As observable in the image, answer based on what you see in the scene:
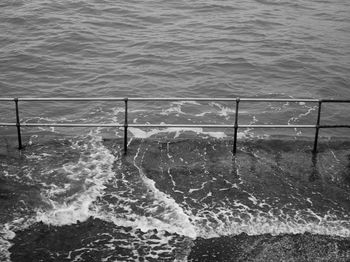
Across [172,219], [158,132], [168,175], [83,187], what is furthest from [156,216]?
[158,132]

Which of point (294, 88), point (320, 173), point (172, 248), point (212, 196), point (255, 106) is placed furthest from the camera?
point (294, 88)

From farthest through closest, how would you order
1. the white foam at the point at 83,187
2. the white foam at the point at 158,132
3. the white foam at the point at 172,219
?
1. the white foam at the point at 158,132
2. the white foam at the point at 83,187
3. the white foam at the point at 172,219

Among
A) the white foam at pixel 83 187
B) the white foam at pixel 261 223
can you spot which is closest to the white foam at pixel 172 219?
the white foam at pixel 261 223

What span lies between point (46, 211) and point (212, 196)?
2.71 meters

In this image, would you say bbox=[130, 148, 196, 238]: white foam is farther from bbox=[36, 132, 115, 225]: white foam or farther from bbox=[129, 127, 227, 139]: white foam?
bbox=[129, 127, 227, 139]: white foam

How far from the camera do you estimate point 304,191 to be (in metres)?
8.76

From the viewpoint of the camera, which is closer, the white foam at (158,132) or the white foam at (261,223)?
the white foam at (261,223)

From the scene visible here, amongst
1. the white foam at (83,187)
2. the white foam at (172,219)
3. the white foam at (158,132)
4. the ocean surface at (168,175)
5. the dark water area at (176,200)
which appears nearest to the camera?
the dark water area at (176,200)

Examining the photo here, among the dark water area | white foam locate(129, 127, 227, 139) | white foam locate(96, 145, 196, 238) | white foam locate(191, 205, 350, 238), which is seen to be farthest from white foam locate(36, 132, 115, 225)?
white foam locate(129, 127, 227, 139)

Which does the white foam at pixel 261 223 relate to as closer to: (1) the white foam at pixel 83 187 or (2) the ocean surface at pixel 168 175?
(2) the ocean surface at pixel 168 175

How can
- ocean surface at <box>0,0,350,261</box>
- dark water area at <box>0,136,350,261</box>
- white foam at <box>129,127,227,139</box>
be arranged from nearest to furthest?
1. dark water area at <box>0,136,350,261</box>
2. ocean surface at <box>0,0,350,261</box>
3. white foam at <box>129,127,227,139</box>

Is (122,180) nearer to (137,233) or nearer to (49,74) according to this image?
(137,233)

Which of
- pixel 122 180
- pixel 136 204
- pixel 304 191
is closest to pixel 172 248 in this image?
pixel 136 204

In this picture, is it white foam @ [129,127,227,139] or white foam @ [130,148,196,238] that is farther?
white foam @ [129,127,227,139]
